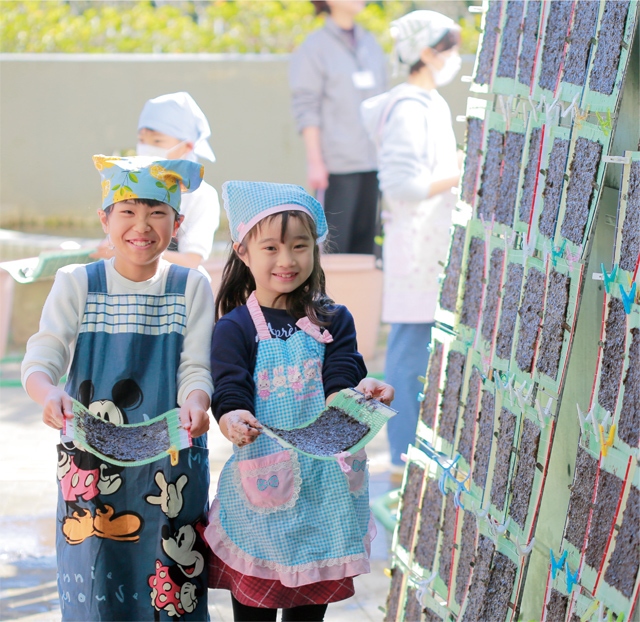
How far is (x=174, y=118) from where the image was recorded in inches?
119

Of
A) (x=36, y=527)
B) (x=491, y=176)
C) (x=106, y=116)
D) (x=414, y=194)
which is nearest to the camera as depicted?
(x=491, y=176)

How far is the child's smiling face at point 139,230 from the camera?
1980 mm

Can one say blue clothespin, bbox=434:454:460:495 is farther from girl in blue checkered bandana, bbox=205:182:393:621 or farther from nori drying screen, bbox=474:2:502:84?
nori drying screen, bbox=474:2:502:84

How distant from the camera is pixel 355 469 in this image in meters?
2.04

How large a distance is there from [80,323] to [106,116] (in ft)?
22.4

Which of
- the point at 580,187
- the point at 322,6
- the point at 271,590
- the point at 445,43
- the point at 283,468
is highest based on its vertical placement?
the point at 322,6

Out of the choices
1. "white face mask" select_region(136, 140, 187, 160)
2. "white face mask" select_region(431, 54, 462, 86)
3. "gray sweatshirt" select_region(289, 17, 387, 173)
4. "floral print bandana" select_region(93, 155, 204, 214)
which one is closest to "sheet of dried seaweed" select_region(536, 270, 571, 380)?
"floral print bandana" select_region(93, 155, 204, 214)

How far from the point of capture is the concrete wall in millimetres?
8359

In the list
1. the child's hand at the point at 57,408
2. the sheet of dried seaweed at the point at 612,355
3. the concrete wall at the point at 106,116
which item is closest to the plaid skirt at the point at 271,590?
the child's hand at the point at 57,408

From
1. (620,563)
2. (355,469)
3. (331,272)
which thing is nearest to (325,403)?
(355,469)

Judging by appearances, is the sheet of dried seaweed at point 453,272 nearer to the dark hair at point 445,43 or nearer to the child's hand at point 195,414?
the child's hand at point 195,414

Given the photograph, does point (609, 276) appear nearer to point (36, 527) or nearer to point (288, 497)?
point (288, 497)

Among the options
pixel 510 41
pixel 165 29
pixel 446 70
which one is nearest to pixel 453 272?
pixel 510 41

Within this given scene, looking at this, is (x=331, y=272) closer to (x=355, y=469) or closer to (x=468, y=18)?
(x=355, y=469)
